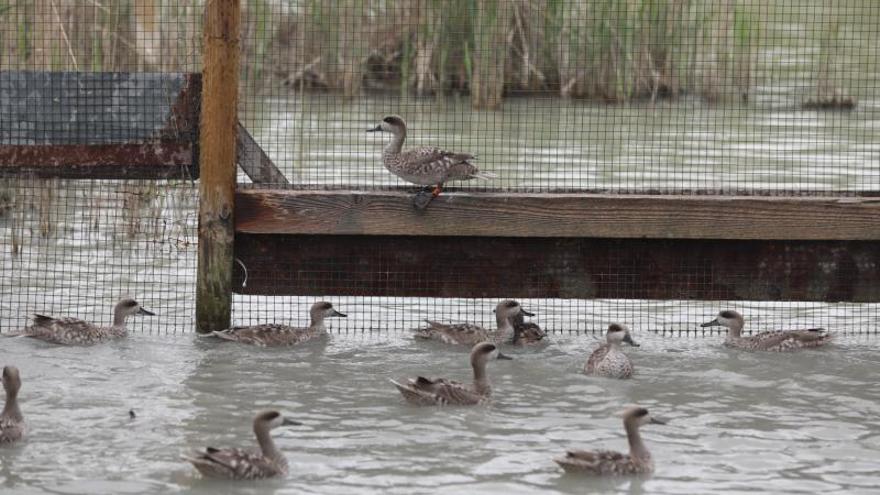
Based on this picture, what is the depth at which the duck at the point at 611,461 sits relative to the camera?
7348mm

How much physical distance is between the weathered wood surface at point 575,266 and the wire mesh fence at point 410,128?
29mm

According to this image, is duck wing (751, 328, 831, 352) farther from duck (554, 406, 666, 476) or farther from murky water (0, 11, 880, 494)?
duck (554, 406, 666, 476)

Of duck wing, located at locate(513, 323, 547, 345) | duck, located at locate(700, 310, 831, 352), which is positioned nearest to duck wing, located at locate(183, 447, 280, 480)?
duck wing, located at locate(513, 323, 547, 345)

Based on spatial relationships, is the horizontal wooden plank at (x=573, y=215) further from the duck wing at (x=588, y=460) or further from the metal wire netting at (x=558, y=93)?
the metal wire netting at (x=558, y=93)

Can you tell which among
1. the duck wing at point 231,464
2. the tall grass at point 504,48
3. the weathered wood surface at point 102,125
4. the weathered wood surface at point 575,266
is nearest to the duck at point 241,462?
the duck wing at point 231,464

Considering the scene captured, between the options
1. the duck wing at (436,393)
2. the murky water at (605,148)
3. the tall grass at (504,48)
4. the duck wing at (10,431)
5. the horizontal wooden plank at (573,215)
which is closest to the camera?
the duck wing at (10,431)

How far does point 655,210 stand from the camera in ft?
32.5

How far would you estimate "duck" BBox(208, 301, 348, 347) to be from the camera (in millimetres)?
9977

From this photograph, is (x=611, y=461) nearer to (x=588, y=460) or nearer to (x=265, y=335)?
(x=588, y=460)

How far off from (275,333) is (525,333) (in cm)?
151

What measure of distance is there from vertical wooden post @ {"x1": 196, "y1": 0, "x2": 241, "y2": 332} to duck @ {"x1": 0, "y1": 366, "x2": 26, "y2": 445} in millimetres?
2044

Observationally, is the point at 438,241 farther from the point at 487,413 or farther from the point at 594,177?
the point at 594,177

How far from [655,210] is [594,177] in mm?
5980

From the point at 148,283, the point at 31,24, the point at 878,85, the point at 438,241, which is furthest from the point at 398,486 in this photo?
the point at 878,85
